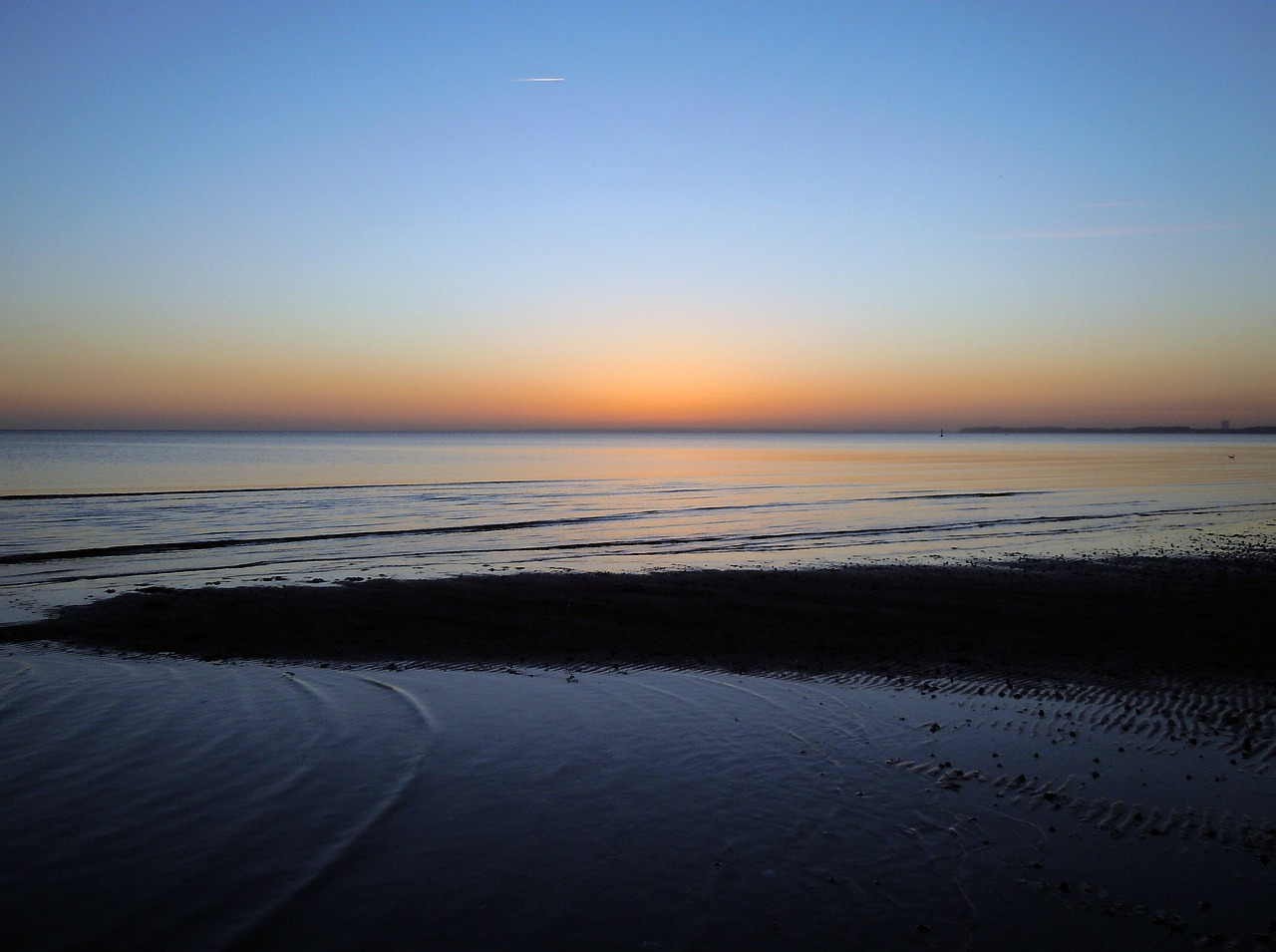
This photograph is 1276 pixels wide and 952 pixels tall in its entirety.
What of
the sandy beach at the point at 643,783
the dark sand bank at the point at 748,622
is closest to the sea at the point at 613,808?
the sandy beach at the point at 643,783

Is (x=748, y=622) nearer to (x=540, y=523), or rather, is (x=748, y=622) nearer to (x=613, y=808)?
(x=613, y=808)

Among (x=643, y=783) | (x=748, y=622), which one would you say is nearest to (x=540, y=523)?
(x=748, y=622)

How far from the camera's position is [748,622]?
51.5ft

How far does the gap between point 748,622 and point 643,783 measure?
799cm

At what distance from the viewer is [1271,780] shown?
7.90m

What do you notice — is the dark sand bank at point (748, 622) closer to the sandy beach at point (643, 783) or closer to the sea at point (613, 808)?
the sandy beach at point (643, 783)

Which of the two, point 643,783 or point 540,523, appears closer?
point 643,783

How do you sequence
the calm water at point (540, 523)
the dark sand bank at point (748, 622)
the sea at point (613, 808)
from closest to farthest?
the sea at point (613, 808) → the dark sand bank at point (748, 622) → the calm water at point (540, 523)

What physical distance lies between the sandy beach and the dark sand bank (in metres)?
0.13

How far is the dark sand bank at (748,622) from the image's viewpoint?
13141 mm

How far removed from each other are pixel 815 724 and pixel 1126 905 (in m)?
4.26

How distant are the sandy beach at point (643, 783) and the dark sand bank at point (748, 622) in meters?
0.13

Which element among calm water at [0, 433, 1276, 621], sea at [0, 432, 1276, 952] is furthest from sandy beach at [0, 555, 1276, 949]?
calm water at [0, 433, 1276, 621]

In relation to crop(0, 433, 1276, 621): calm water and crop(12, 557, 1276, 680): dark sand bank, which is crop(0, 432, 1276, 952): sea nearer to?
crop(12, 557, 1276, 680): dark sand bank
